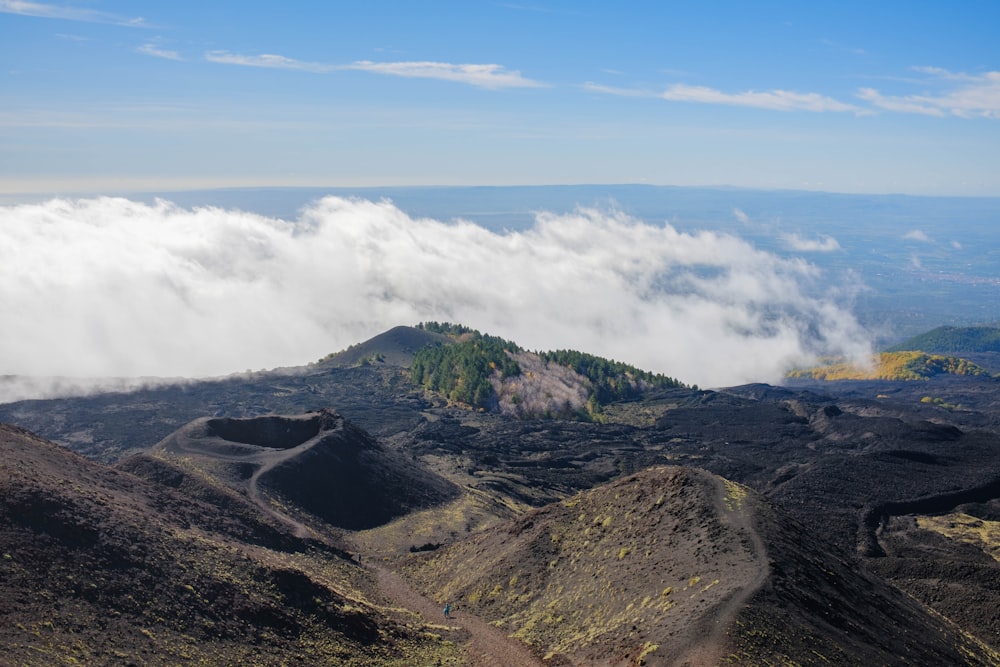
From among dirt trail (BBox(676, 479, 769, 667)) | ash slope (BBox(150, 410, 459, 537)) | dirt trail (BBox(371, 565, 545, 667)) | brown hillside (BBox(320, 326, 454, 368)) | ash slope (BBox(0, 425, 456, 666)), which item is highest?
dirt trail (BBox(676, 479, 769, 667))

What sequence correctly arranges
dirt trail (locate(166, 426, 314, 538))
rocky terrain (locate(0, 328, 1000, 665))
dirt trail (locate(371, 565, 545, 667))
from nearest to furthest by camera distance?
rocky terrain (locate(0, 328, 1000, 665)) < dirt trail (locate(371, 565, 545, 667)) < dirt trail (locate(166, 426, 314, 538))

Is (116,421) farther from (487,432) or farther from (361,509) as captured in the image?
(361,509)

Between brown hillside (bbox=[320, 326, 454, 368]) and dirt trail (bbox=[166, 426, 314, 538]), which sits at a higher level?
dirt trail (bbox=[166, 426, 314, 538])

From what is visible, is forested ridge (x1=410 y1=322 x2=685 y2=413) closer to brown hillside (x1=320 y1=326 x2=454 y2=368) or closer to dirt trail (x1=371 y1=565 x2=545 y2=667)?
brown hillside (x1=320 y1=326 x2=454 y2=368)

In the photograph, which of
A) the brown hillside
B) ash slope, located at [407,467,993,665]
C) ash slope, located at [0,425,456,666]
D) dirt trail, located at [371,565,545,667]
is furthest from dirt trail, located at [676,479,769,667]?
the brown hillside

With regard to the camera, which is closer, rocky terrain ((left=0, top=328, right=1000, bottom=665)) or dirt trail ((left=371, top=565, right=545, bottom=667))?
rocky terrain ((left=0, top=328, right=1000, bottom=665))

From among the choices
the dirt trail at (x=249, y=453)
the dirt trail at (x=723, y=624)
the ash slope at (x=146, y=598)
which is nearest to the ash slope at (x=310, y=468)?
the dirt trail at (x=249, y=453)

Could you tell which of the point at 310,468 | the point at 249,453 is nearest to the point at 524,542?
the point at 310,468
